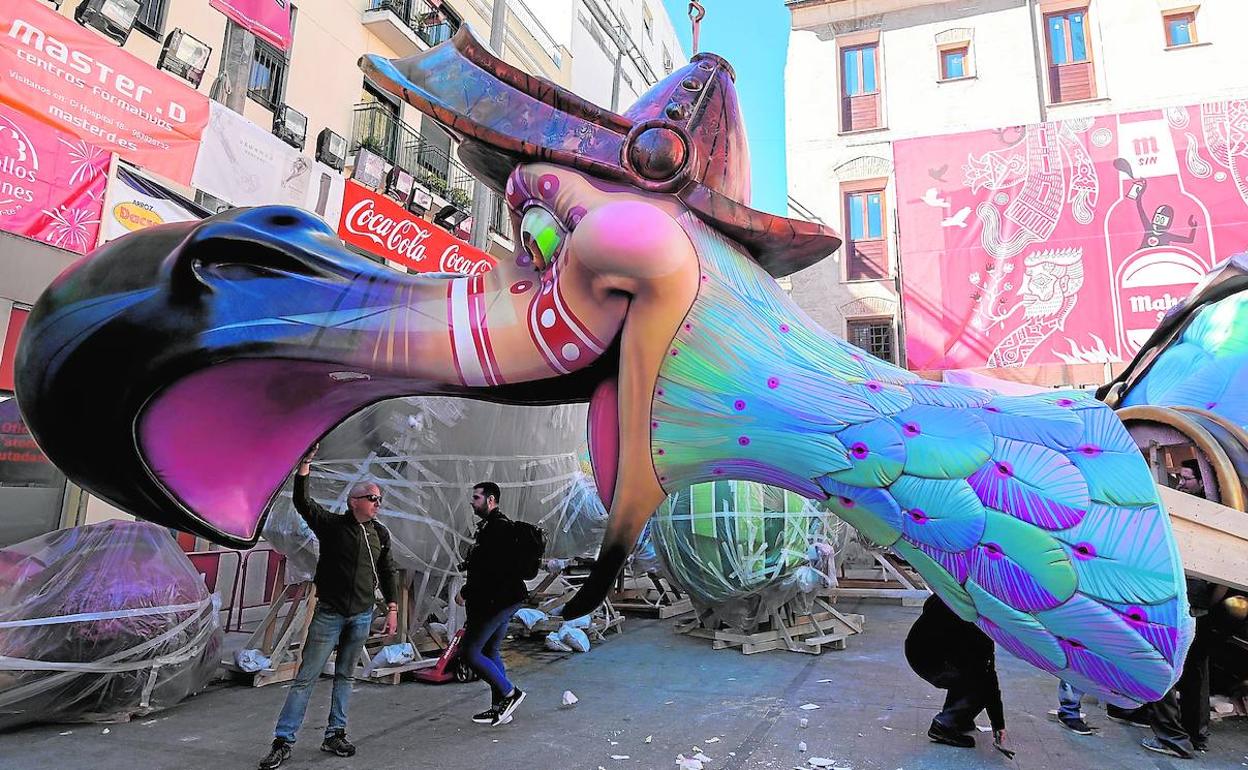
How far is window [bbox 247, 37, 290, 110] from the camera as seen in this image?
10.0 meters

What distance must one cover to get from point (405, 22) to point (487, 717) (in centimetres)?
1136

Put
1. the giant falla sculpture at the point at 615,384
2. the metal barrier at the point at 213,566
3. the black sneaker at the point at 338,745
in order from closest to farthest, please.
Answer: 1. the giant falla sculpture at the point at 615,384
2. the black sneaker at the point at 338,745
3. the metal barrier at the point at 213,566

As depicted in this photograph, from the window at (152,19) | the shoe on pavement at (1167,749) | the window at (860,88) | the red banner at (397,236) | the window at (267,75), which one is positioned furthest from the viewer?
the window at (860,88)

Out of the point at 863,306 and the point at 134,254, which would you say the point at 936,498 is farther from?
the point at 863,306

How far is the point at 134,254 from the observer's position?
4.40 feet

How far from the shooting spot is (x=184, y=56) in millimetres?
8078

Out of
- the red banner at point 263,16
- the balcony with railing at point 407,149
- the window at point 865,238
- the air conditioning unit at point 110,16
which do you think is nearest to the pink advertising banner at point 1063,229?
the window at point 865,238

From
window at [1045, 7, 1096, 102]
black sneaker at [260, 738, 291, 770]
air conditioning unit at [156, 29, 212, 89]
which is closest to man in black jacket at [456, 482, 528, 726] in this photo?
black sneaker at [260, 738, 291, 770]

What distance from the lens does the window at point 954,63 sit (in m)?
15.3

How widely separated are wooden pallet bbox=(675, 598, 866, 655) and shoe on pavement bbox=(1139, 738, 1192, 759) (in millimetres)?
2956

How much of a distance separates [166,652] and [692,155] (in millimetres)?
4923

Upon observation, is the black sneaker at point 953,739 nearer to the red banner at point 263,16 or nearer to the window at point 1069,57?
the red banner at point 263,16

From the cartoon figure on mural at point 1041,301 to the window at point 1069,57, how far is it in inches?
157

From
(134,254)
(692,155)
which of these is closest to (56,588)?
(134,254)
